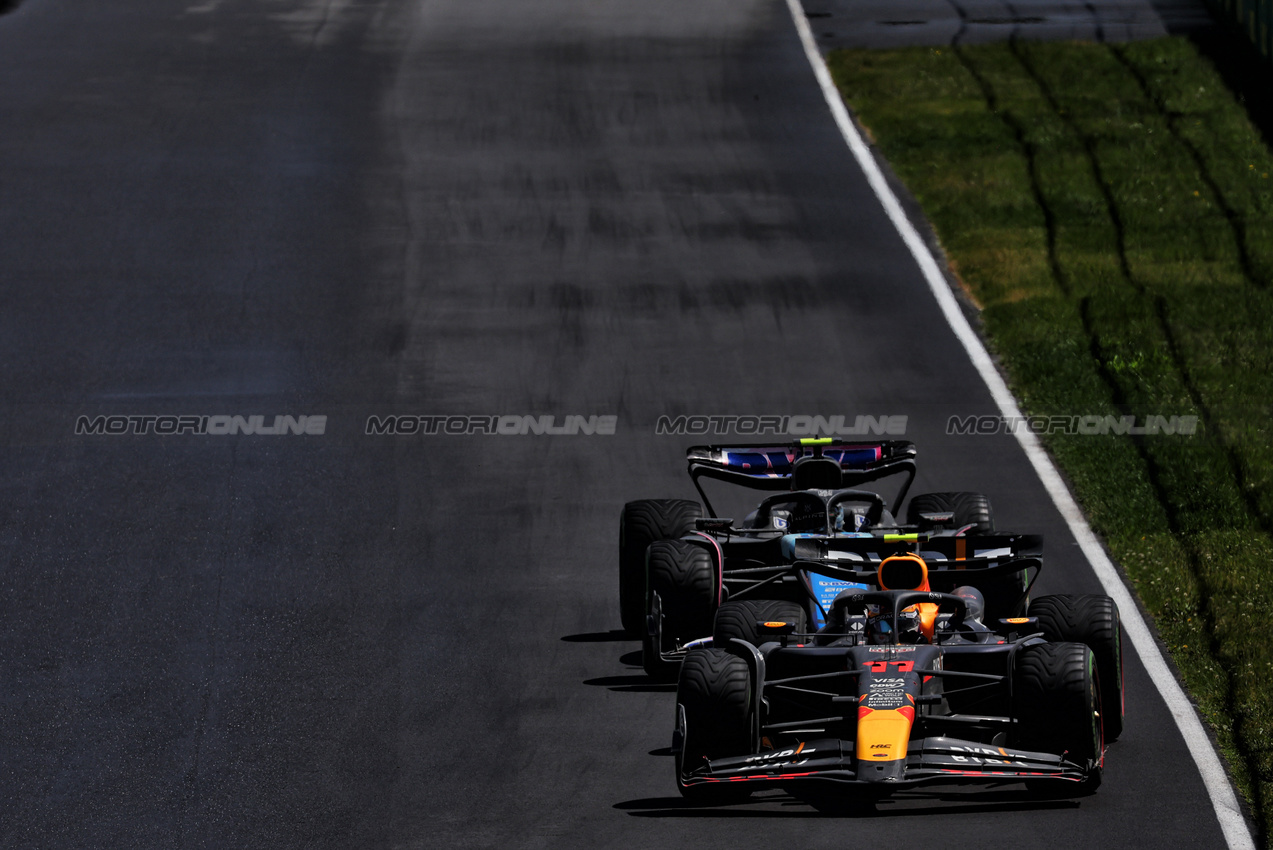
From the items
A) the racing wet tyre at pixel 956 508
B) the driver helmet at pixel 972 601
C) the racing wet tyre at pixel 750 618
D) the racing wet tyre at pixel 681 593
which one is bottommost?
the racing wet tyre at pixel 956 508

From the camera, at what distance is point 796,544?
1208cm

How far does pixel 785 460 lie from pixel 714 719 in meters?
4.14

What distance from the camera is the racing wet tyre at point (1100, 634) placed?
34.8ft

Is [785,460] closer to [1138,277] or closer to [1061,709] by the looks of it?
[1061,709]

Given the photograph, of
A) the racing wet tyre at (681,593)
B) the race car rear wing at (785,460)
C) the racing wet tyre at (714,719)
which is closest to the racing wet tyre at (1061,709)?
the racing wet tyre at (714,719)

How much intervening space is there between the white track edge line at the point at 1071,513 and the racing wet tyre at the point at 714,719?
8.61ft

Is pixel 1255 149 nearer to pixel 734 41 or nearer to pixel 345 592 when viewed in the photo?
pixel 734 41

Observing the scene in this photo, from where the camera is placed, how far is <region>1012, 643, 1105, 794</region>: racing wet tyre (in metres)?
9.69

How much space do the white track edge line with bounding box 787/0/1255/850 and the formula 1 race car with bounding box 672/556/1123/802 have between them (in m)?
0.69

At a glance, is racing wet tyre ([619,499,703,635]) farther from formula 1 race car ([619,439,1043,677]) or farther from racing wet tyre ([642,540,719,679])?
racing wet tyre ([642,540,719,679])

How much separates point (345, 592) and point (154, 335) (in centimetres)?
741

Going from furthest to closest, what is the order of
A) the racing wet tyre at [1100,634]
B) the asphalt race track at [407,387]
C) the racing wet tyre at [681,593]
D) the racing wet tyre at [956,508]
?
the racing wet tyre at [956,508] → the racing wet tyre at [681,593] → the asphalt race track at [407,387] → the racing wet tyre at [1100,634]

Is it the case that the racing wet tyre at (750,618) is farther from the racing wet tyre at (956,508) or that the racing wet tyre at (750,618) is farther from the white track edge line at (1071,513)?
the racing wet tyre at (956,508)

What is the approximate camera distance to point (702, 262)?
22578 millimetres
